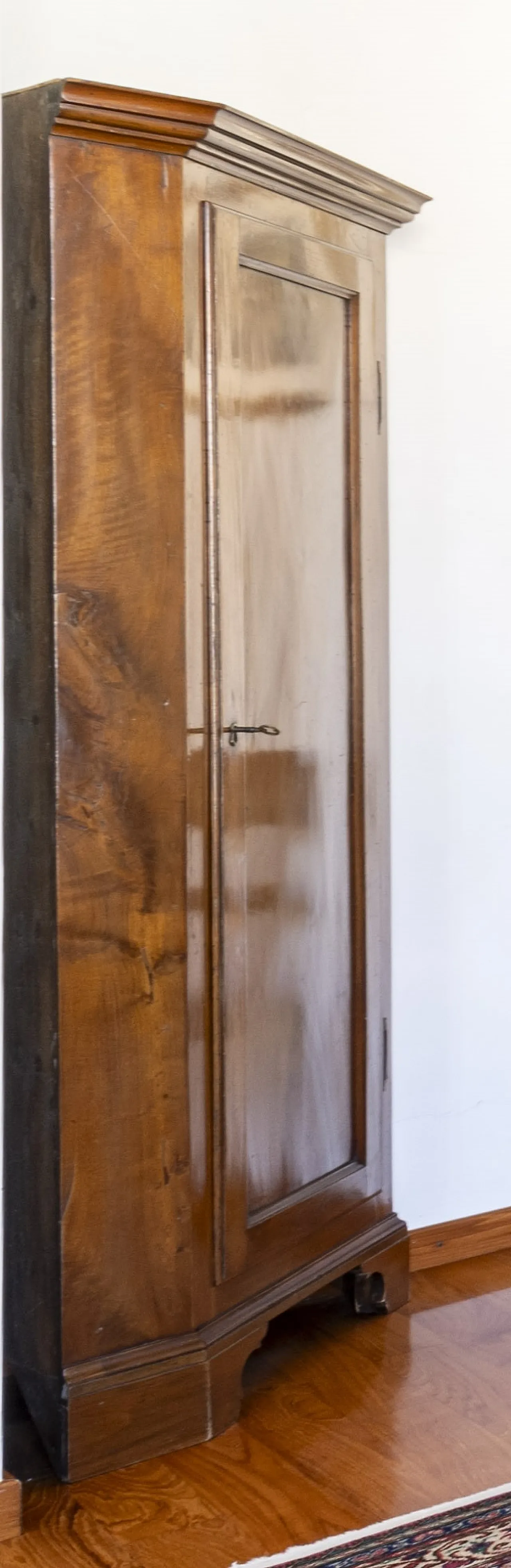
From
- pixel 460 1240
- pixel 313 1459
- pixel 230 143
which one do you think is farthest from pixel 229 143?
pixel 460 1240

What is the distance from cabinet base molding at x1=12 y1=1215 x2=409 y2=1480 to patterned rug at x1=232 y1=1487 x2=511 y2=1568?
0.27 metres

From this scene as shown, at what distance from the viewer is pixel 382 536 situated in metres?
2.37

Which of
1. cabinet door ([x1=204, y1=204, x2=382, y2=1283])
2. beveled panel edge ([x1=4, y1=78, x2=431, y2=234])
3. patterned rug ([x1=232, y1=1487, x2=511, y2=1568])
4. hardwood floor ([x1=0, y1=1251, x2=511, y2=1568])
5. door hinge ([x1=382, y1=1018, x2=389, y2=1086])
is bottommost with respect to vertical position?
hardwood floor ([x1=0, y1=1251, x2=511, y2=1568])

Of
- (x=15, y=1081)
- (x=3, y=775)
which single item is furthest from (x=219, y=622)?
(x=15, y=1081)

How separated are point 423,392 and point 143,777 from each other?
42.0 inches

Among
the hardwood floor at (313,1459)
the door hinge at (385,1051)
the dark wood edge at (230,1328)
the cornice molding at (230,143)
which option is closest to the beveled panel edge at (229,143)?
the cornice molding at (230,143)

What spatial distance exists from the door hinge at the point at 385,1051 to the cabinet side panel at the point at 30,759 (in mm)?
747

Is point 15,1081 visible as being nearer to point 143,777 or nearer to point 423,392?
point 143,777

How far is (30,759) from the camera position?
6.06 feet

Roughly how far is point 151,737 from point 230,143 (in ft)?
2.72

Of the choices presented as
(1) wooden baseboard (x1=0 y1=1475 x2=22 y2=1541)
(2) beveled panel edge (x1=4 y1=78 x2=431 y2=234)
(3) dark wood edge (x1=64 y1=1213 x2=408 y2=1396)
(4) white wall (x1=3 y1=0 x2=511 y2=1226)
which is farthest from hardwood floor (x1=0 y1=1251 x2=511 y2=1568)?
(2) beveled panel edge (x1=4 y1=78 x2=431 y2=234)

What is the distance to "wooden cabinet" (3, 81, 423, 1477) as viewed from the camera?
180cm

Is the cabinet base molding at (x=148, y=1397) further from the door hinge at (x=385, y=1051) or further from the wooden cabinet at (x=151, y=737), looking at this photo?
the door hinge at (x=385, y=1051)

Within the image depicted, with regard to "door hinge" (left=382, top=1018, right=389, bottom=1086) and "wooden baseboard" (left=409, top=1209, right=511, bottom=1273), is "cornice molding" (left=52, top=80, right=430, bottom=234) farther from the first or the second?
"wooden baseboard" (left=409, top=1209, right=511, bottom=1273)
